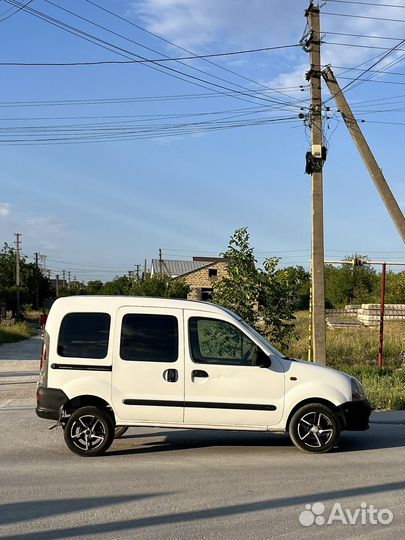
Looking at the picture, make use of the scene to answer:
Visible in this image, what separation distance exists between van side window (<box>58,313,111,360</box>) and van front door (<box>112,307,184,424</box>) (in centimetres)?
17

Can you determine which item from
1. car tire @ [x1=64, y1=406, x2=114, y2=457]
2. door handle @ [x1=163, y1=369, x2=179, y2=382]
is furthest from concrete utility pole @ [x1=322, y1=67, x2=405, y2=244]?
car tire @ [x1=64, y1=406, x2=114, y2=457]

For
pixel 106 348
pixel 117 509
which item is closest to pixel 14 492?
pixel 117 509

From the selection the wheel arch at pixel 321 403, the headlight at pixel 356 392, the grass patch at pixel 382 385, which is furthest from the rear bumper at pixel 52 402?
the grass patch at pixel 382 385

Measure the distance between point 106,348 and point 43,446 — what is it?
166 centimetres

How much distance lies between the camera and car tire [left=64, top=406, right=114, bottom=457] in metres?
7.61

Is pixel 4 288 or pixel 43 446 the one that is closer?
pixel 43 446

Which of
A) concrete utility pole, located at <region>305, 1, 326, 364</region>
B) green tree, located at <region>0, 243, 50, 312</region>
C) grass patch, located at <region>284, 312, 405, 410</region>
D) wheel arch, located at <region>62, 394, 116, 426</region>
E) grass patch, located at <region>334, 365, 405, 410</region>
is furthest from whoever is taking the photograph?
green tree, located at <region>0, 243, 50, 312</region>

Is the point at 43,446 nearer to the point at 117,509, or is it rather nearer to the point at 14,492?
the point at 14,492

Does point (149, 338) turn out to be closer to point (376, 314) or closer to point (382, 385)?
point (382, 385)

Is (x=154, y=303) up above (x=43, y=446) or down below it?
above

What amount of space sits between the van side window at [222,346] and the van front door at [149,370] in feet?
0.59

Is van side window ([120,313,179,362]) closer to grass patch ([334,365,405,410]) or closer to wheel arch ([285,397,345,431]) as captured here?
wheel arch ([285,397,345,431])

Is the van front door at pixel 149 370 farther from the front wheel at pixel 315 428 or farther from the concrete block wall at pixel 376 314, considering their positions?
the concrete block wall at pixel 376 314

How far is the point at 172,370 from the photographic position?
7.64m
